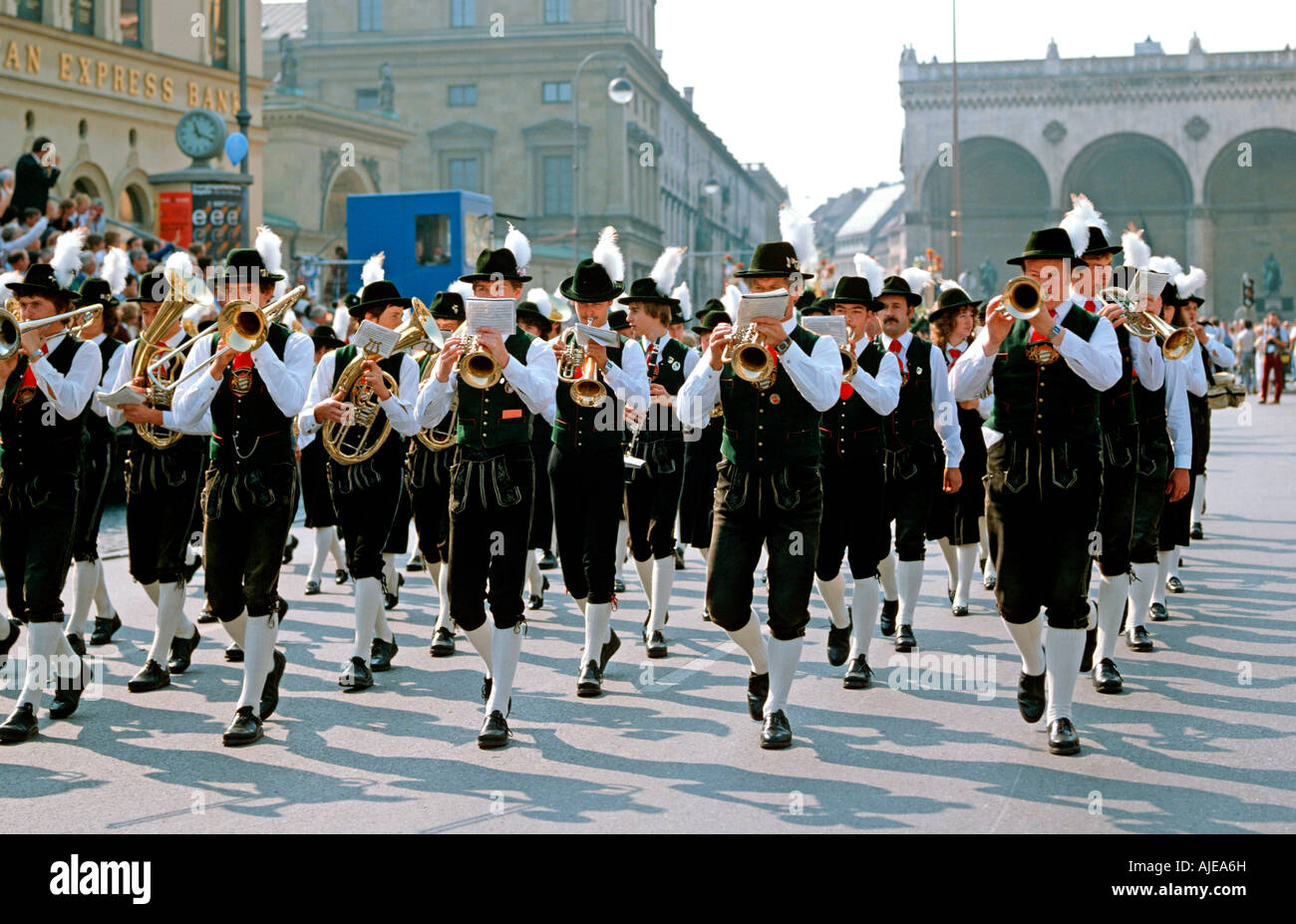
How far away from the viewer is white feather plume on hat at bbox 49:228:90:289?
324 inches

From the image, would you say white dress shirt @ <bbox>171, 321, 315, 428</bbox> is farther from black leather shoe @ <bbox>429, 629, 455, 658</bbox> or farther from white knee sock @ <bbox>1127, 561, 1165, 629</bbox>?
white knee sock @ <bbox>1127, 561, 1165, 629</bbox>

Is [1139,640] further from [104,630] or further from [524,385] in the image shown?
[104,630]

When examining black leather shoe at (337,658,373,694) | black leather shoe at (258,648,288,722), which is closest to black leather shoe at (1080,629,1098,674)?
black leather shoe at (337,658,373,694)

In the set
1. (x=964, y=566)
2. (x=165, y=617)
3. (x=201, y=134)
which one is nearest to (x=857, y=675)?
(x=964, y=566)

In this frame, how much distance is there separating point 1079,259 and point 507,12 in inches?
2720

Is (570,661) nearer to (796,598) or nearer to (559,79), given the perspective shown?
(796,598)

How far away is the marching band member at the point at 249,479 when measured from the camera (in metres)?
7.12

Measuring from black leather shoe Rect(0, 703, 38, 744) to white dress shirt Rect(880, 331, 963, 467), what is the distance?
214 inches

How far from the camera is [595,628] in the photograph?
8.51 metres

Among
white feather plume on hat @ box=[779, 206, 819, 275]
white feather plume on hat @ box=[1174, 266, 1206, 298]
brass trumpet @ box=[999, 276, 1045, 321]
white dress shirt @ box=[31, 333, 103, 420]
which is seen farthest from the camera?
white feather plume on hat @ box=[1174, 266, 1206, 298]

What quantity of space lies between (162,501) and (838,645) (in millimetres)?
4116

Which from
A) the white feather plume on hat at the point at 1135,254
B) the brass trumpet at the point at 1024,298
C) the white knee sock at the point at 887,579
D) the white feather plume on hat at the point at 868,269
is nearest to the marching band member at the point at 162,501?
the white feather plume on hat at the point at 868,269

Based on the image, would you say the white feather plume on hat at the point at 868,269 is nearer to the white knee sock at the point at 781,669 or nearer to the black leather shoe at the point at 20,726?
the white knee sock at the point at 781,669
